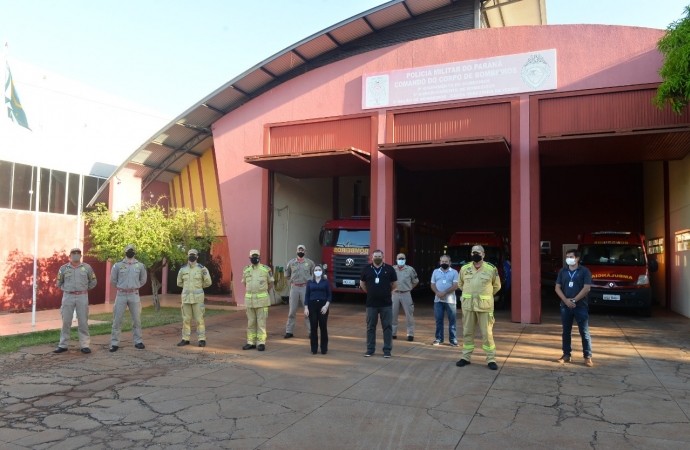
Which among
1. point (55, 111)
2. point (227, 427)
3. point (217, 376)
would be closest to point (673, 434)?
point (227, 427)

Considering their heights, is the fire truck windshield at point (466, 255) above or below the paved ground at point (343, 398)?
above

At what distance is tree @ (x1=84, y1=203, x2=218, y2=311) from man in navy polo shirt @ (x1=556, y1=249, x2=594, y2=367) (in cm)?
1084

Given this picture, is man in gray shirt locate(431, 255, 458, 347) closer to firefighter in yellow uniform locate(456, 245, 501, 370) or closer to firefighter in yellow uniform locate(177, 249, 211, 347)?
firefighter in yellow uniform locate(456, 245, 501, 370)

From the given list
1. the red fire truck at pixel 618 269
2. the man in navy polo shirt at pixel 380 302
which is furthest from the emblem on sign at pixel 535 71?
the man in navy polo shirt at pixel 380 302

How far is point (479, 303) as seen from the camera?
24.5ft

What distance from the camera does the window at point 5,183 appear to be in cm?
1555

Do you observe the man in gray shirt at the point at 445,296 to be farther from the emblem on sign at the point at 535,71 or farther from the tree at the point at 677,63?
the emblem on sign at the point at 535,71

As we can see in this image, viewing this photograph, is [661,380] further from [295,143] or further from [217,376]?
[295,143]

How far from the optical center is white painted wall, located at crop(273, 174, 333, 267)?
16984 millimetres

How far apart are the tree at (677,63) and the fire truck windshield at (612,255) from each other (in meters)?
5.58

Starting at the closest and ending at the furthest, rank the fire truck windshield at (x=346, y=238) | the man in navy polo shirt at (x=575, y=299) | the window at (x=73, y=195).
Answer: the man in navy polo shirt at (x=575, y=299) → the fire truck windshield at (x=346, y=238) → the window at (x=73, y=195)

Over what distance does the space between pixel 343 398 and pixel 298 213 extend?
12.9 meters

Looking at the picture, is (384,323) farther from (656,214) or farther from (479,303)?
(656,214)

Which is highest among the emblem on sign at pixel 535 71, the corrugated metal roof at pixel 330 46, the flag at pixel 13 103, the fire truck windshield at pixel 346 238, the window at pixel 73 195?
the corrugated metal roof at pixel 330 46
